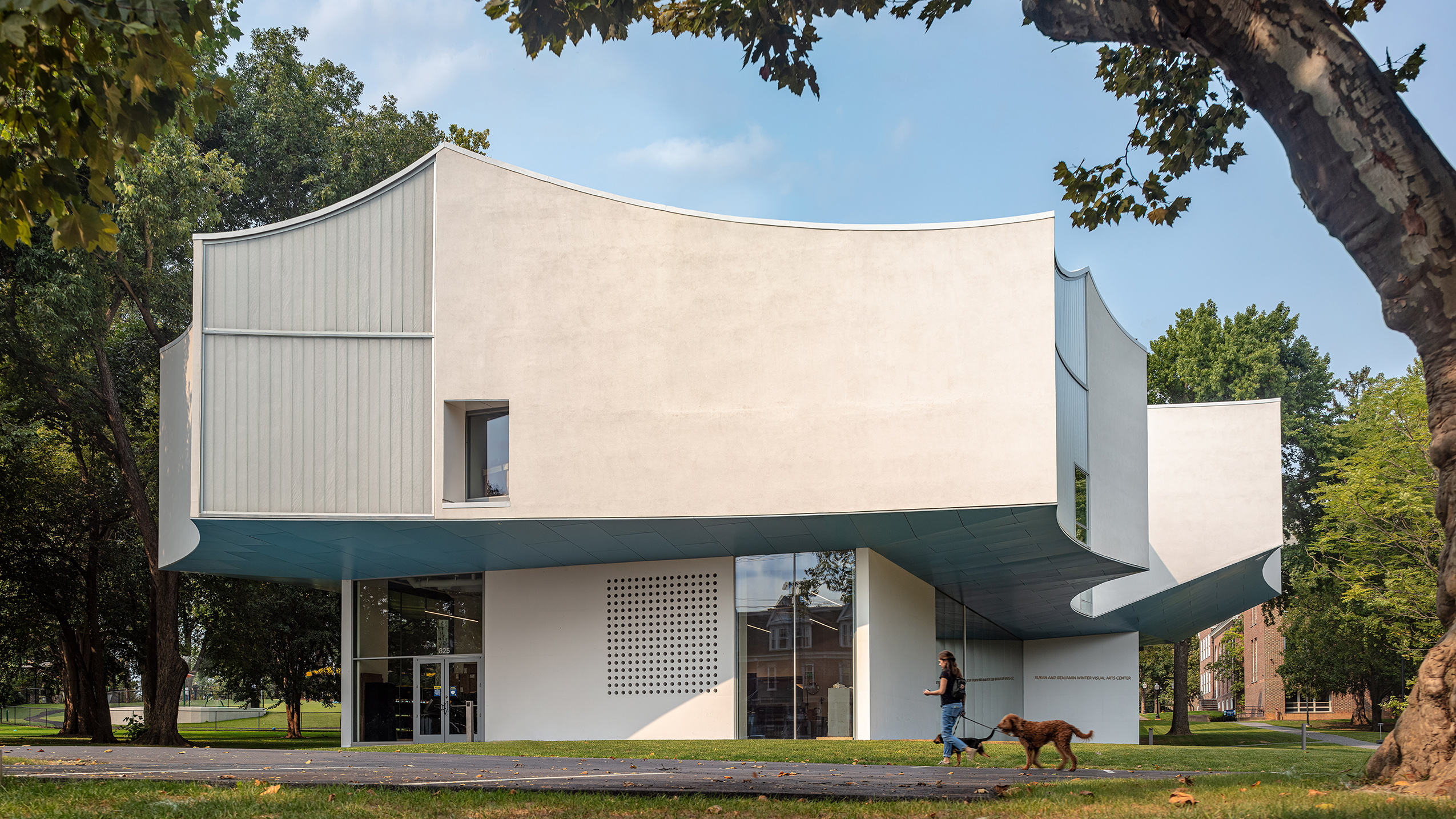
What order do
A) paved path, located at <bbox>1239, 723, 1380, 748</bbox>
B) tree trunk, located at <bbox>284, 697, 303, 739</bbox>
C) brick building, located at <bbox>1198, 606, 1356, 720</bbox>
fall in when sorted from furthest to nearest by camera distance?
brick building, located at <bbox>1198, 606, 1356, 720</bbox> → tree trunk, located at <bbox>284, 697, 303, 739</bbox> → paved path, located at <bbox>1239, 723, 1380, 748</bbox>

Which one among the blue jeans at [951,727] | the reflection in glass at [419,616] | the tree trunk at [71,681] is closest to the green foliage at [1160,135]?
the blue jeans at [951,727]

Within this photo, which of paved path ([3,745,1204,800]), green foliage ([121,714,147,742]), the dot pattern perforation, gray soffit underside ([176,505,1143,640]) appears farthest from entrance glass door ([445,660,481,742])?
paved path ([3,745,1204,800])

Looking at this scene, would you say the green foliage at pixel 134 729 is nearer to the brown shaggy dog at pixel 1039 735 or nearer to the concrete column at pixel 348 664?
the concrete column at pixel 348 664

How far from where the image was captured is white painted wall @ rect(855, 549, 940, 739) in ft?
74.4

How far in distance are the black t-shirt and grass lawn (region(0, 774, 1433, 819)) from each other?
4.53m

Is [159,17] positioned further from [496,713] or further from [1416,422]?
[1416,422]

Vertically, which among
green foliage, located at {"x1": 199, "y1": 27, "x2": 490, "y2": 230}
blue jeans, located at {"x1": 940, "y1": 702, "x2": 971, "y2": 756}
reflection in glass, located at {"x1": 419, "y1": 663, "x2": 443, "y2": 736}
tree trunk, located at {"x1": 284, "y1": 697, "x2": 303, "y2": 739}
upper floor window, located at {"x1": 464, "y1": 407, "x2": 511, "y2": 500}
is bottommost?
tree trunk, located at {"x1": 284, "y1": 697, "x2": 303, "y2": 739}

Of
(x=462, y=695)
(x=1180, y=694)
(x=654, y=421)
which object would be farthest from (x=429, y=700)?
(x=1180, y=694)

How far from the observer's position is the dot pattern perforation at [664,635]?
78.2ft

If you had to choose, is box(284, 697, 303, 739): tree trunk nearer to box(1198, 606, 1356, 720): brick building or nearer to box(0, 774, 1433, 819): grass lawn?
box(0, 774, 1433, 819): grass lawn

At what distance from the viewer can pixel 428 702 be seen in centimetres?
2755

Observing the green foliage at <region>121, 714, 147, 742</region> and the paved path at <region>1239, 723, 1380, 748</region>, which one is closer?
the green foliage at <region>121, 714, 147, 742</region>

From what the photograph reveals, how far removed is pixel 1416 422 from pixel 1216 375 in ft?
40.9

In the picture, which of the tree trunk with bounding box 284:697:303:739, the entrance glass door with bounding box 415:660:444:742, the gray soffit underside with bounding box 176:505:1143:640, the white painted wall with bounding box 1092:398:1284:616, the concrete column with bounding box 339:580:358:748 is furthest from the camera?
the tree trunk with bounding box 284:697:303:739
